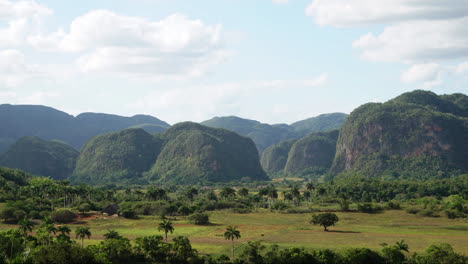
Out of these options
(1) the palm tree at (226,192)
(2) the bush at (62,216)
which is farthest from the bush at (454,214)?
(2) the bush at (62,216)

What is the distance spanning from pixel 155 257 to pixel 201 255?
8024 millimetres

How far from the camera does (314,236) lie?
105m

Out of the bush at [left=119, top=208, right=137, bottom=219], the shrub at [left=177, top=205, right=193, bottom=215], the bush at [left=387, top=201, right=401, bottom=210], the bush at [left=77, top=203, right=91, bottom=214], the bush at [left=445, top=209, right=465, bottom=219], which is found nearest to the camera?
the bush at [left=445, top=209, right=465, bottom=219]

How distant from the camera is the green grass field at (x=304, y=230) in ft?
313

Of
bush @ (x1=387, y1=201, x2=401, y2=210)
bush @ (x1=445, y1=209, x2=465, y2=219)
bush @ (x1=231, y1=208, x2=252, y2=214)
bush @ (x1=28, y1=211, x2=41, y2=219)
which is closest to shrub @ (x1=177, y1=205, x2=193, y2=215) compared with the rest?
bush @ (x1=231, y1=208, x2=252, y2=214)

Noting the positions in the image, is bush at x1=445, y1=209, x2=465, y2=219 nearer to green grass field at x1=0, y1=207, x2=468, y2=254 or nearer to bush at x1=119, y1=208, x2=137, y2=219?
green grass field at x1=0, y1=207, x2=468, y2=254

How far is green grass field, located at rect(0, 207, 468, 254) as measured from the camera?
95500 millimetres

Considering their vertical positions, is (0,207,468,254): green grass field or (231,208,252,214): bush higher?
(231,208,252,214): bush

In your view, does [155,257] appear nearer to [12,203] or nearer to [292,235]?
[292,235]

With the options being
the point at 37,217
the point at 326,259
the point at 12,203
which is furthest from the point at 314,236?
the point at 12,203

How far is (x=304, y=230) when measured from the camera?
114 metres

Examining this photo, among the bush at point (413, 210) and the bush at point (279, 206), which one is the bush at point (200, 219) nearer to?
the bush at point (279, 206)

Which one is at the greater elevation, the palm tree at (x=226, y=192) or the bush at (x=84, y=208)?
the palm tree at (x=226, y=192)

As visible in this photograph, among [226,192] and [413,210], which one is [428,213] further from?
[226,192]
